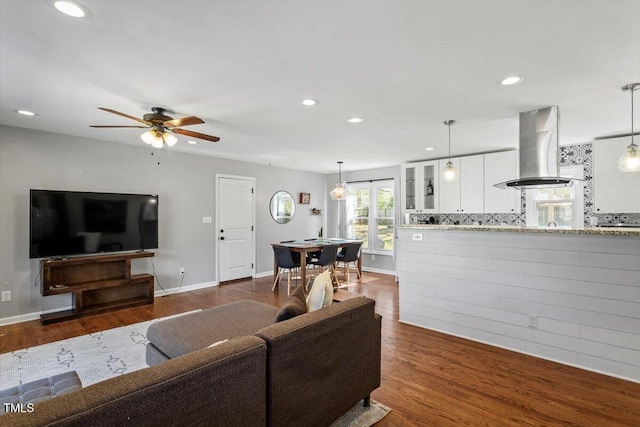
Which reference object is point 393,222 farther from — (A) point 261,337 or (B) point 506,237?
(A) point 261,337

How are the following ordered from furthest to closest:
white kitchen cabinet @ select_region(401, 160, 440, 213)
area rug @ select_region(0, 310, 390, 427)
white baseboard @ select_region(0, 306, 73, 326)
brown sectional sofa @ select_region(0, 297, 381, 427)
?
white kitchen cabinet @ select_region(401, 160, 440, 213), white baseboard @ select_region(0, 306, 73, 326), area rug @ select_region(0, 310, 390, 427), brown sectional sofa @ select_region(0, 297, 381, 427)

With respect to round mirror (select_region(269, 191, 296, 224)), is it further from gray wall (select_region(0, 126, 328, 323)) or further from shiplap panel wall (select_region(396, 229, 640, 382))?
shiplap panel wall (select_region(396, 229, 640, 382))

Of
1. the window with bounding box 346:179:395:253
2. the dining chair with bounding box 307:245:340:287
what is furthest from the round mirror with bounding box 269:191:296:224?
the dining chair with bounding box 307:245:340:287

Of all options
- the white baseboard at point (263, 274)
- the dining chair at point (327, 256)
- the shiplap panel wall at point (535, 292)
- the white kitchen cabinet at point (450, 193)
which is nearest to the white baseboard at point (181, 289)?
the white baseboard at point (263, 274)

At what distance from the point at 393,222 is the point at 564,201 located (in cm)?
303

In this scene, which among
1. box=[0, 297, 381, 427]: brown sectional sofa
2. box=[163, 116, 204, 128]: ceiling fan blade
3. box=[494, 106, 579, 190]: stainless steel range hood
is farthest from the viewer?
box=[494, 106, 579, 190]: stainless steel range hood

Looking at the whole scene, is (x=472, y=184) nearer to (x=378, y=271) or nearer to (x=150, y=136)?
(x=378, y=271)

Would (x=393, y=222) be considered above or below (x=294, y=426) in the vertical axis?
above

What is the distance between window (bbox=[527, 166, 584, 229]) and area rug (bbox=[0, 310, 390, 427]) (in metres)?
4.37

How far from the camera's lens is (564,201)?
15.8 feet

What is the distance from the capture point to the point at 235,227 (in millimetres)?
6227

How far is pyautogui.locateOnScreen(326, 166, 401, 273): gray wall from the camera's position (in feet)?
22.6

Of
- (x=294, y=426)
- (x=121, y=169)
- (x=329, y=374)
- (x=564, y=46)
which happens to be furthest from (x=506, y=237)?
(x=121, y=169)

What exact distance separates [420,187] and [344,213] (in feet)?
7.39
